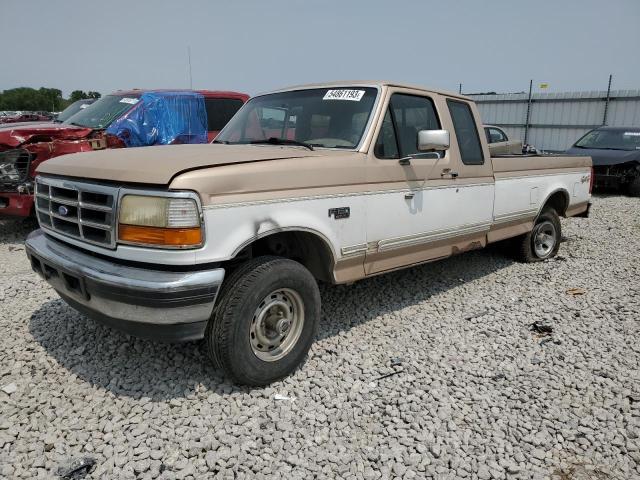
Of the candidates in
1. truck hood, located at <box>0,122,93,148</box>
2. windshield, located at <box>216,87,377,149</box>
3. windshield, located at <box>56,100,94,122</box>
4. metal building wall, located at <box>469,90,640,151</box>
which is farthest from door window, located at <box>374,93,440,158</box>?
metal building wall, located at <box>469,90,640,151</box>

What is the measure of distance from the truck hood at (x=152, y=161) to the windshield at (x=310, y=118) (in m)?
0.30

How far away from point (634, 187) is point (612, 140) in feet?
5.26

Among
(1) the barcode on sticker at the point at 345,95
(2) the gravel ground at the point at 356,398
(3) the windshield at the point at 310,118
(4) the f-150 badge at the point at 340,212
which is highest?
(1) the barcode on sticker at the point at 345,95

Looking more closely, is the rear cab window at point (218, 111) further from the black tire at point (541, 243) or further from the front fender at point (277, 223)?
the front fender at point (277, 223)

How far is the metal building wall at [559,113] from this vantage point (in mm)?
17469

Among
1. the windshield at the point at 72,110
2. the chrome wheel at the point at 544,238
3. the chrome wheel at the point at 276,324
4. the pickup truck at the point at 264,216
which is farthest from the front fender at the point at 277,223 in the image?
the windshield at the point at 72,110

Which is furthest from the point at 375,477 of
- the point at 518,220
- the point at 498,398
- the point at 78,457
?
the point at 518,220

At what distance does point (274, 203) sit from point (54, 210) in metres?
1.54

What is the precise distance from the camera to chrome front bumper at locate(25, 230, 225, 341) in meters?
2.52

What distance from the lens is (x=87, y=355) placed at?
338cm

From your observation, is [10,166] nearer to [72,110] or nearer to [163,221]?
[72,110]

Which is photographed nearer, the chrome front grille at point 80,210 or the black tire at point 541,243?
the chrome front grille at point 80,210

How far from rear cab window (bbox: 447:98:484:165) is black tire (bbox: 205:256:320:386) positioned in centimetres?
228

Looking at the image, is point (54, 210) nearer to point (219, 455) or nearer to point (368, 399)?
point (219, 455)
